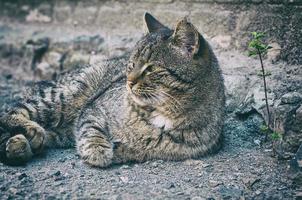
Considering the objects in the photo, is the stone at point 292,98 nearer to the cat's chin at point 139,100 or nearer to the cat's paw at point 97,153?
the cat's chin at point 139,100

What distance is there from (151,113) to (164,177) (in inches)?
22.0

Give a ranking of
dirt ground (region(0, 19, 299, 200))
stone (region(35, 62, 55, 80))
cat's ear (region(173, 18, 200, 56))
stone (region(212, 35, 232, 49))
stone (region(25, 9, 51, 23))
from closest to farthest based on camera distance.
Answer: dirt ground (region(0, 19, 299, 200))
cat's ear (region(173, 18, 200, 56))
stone (region(212, 35, 232, 49))
stone (region(35, 62, 55, 80))
stone (region(25, 9, 51, 23))

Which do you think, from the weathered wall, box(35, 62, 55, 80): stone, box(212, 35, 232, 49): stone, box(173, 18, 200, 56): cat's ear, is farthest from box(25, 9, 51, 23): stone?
box(173, 18, 200, 56): cat's ear

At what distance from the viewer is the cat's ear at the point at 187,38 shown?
3738 mm

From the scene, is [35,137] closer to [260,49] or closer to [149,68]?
[149,68]

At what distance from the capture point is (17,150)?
3.84 metres

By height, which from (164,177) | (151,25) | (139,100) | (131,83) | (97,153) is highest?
(151,25)

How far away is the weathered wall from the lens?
4.63m

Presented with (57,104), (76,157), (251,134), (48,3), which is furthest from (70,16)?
(251,134)

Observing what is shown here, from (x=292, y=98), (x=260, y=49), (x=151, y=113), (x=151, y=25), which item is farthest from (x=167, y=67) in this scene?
(x=292, y=98)

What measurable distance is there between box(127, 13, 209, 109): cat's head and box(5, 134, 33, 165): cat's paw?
977mm

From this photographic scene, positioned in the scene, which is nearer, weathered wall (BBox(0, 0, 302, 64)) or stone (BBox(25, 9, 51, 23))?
weathered wall (BBox(0, 0, 302, 64))

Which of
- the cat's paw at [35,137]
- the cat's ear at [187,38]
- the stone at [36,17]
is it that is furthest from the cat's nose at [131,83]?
the stone at [36,17]

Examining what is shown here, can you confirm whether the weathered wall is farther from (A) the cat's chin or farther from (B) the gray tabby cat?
(A) the cat's chin
